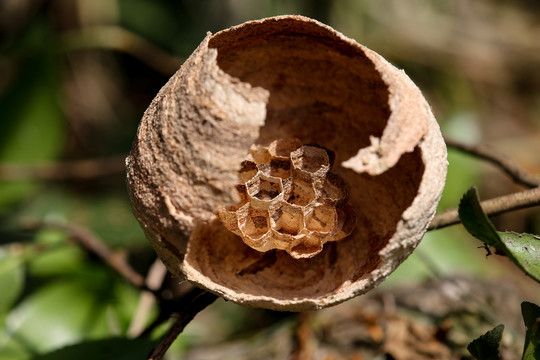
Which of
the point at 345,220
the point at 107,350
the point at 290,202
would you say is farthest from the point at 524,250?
the point at 107,350

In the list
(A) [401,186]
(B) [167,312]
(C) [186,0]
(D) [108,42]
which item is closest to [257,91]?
(A) [401,186]

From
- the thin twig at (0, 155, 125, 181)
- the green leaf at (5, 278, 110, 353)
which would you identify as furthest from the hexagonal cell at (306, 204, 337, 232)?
the thin twig at (0, 155, 125, 181)

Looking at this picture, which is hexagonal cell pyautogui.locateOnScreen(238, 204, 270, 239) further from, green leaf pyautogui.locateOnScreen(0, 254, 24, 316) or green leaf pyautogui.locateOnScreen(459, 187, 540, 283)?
green leaf pyautogui.locateOnScreen(0, 254, 24, 316)

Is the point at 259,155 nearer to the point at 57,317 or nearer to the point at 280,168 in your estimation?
the point at 280,168

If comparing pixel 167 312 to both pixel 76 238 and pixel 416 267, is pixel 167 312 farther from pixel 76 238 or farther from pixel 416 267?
pixel 416 267

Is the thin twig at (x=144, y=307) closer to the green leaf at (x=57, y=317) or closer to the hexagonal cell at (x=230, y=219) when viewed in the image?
the green leaf at (x=57, y=317)
